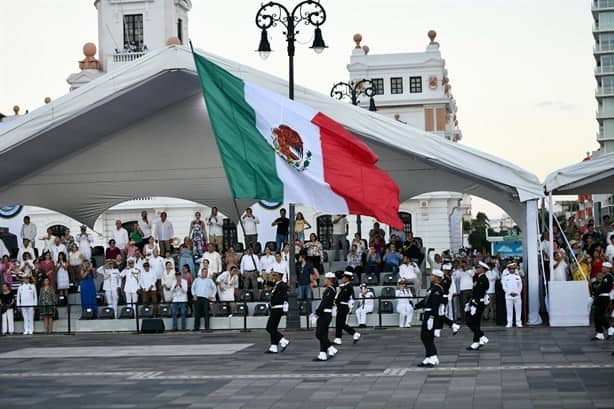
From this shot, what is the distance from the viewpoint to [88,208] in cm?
3203

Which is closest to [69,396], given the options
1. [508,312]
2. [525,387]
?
[525,387]

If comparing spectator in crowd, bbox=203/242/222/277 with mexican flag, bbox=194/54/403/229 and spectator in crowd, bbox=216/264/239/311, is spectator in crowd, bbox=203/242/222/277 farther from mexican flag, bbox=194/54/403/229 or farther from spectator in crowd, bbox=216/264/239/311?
mexican flag, bbox=194/54/403/229

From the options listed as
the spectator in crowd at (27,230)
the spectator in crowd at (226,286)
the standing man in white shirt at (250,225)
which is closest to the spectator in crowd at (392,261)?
the spectator in crowd at (226,286)

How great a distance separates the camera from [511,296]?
26141mm

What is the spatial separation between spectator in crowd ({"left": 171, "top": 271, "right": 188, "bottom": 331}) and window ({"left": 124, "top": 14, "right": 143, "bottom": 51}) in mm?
51014

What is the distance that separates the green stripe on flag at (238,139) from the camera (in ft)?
74.3

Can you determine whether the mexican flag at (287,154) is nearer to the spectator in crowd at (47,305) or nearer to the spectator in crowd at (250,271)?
the spectator in crowd at (250,271)

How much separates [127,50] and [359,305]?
52.9 meters

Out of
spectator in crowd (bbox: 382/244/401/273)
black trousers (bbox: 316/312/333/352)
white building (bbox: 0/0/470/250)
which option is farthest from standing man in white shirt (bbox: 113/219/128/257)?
white building (bbox: 0/0/470/250)

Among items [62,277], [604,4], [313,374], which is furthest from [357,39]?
[313,374]

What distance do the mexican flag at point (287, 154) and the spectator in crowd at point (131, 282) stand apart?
7.81 meters

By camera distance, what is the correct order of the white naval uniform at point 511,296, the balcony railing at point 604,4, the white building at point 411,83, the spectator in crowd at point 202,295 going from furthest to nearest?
the balcony railing at point 604,4 < the white building at point 411,83 < the spectator in crowd at point 202,295 < the white naval uniform at point 511,296

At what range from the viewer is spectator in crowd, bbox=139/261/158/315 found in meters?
29.4

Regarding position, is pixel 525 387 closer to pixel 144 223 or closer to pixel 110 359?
pixel 110 359
